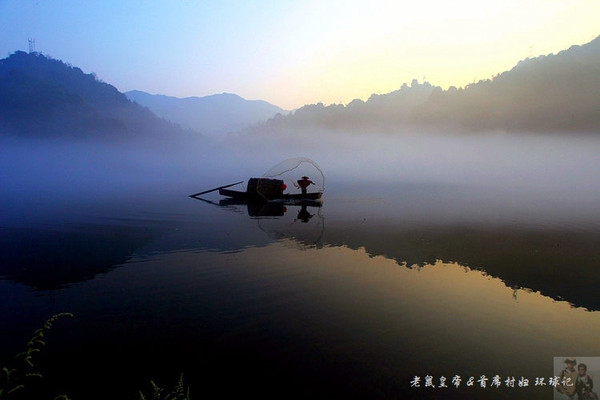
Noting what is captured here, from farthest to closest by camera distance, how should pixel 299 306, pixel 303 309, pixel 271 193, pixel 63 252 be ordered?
pixel 271 193, pixel 63 252, pixel 299 306, pixel 303 309

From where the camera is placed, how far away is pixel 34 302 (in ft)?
50.6

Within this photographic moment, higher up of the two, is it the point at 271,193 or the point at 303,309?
the point at 271,193

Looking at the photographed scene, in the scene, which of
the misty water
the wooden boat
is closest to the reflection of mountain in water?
the misty water

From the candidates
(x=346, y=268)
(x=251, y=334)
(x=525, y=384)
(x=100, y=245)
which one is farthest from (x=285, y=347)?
(x=100, y=245)

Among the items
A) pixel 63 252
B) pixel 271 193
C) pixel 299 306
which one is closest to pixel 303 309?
pixel 299 306

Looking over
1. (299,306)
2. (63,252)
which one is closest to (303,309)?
(299,306)

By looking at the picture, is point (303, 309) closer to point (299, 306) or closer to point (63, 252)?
point (299, 306)

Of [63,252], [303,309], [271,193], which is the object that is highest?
[271,193]

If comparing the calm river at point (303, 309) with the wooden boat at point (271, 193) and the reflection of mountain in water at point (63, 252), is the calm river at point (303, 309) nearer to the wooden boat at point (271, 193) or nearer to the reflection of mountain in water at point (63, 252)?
the reflection of mountain in water at point (63, 252)

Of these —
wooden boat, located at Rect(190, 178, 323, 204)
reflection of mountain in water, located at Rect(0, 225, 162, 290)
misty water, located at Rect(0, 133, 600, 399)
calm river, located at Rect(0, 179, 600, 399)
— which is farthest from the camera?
wooden boat, located at Rect(190, 178, 323, 204)

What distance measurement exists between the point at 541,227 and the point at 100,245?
3886 cm

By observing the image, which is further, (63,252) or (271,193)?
(271,193)

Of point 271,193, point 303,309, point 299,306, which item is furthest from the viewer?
point 271,193

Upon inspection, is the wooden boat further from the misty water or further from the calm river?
the calm river
